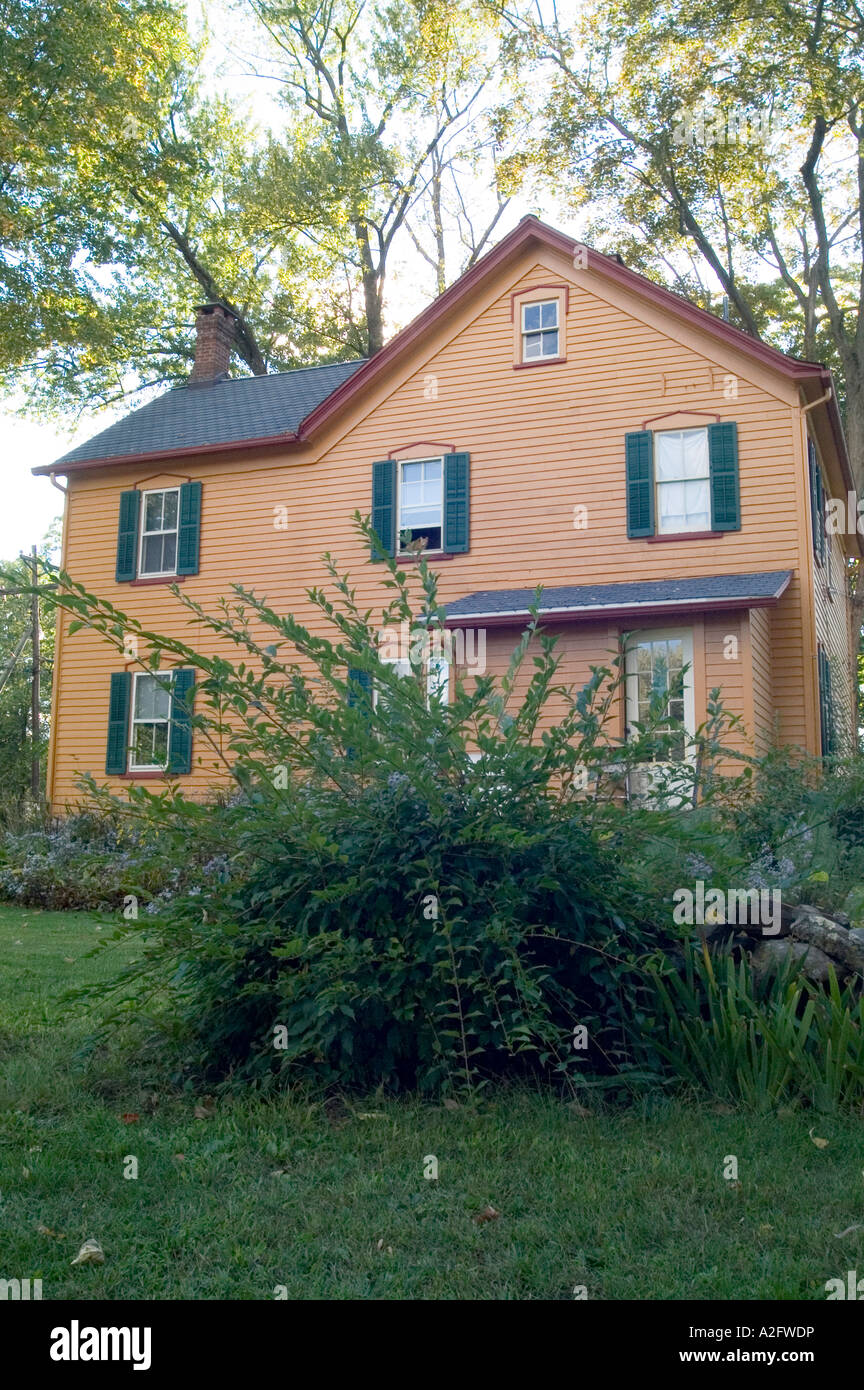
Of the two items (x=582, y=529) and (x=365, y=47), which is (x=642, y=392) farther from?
(x=365, y=47)

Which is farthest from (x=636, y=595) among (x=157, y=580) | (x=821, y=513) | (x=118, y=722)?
(x=118, y=722)

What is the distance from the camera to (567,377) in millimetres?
15898

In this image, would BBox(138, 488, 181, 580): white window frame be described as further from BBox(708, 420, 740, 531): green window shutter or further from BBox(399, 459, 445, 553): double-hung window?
BBox(708, 420, 740, 531): green window shutter

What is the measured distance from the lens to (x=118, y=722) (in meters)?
17.8

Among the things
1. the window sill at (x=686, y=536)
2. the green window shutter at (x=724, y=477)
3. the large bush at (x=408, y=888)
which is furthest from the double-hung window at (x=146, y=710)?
the large bush at (x=408, y=888)

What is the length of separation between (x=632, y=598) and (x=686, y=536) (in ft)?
5.13

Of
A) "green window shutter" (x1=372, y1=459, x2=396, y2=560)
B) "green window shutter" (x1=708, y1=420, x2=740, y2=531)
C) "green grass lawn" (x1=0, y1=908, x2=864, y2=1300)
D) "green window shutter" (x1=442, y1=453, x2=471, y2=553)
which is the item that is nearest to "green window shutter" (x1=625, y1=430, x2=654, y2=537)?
"green window shutter" (x1=708, y1=420, x2=740, y2=531)

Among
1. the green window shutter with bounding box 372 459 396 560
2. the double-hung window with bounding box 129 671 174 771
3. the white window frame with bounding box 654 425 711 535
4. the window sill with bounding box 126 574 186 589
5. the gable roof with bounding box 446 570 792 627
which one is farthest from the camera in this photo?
the window sill with bounding box 126 574 186 589

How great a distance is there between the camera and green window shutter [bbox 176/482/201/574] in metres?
17.9

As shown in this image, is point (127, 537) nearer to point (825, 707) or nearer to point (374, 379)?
point (374, 379)

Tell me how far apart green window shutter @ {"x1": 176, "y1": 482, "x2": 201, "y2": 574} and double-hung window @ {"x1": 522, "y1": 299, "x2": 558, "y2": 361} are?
5.63 m

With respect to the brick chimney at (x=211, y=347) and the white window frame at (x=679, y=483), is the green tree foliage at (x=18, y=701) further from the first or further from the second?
the white window frame at (x=679, y=483)

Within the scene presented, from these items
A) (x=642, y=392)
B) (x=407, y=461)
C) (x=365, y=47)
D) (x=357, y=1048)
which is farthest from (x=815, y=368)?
(x=365, y=47)

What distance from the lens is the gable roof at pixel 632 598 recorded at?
13.1 metres
